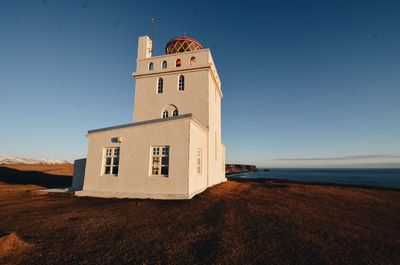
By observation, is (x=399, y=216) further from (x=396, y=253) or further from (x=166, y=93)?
(x=166, y=93)

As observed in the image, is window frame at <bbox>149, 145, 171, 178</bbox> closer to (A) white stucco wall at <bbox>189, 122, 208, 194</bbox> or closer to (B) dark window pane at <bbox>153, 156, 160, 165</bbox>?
(B) dark window pane at <bbox>153, 156, 160, 165</bbox>

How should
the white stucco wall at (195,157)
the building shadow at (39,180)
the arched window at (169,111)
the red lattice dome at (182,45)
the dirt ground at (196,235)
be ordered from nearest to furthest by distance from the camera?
1. the dirt ground at (196,235)
2. the white stucco wall at (195,157)
3. the arched window at (169,111)
4. the red lattice dome at (182,45)
5. the building shadow at (39,180)

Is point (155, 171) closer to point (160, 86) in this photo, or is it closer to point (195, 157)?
point (195, 157)

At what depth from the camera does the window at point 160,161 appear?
1093 centimetres

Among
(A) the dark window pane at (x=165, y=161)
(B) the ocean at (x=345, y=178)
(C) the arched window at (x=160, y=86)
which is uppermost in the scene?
(C) the arched window at (x=160, y=86)

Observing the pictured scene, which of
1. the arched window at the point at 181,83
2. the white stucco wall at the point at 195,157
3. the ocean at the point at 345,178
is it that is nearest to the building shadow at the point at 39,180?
the white stucco wall at the point at 195,157

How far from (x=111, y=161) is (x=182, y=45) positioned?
43.2 feet

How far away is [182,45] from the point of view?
18953mm

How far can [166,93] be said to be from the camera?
16.4m

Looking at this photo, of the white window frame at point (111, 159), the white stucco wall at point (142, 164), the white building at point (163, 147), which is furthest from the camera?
the white window frame at point (111, 159)

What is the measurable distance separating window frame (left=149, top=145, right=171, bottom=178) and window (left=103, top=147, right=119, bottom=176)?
2525 mm

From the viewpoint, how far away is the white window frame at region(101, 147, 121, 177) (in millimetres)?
11922

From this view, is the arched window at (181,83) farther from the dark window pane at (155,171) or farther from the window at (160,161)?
the dark window pane at (155,171)

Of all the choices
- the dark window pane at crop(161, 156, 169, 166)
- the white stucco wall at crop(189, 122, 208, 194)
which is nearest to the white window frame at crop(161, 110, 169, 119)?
the white stucco wall at crop(189, 122, 208, 194)
